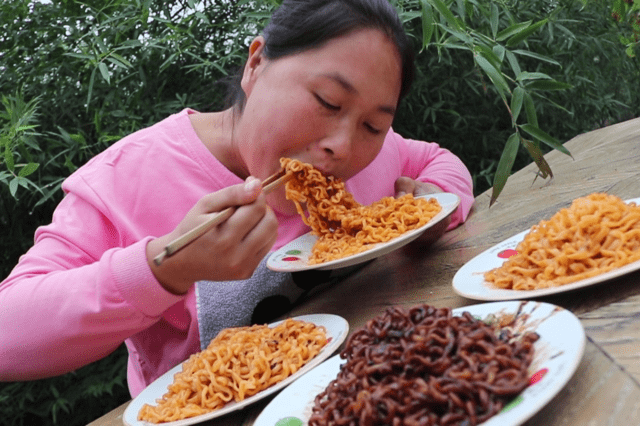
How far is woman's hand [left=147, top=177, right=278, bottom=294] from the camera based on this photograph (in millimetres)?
1379

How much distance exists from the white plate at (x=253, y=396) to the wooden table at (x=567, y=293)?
0.04 metres

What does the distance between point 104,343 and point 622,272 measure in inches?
48.7

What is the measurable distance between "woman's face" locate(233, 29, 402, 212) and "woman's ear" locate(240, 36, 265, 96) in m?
0.09

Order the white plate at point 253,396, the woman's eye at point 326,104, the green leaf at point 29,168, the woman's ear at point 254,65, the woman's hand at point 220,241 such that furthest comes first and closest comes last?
the green leaf at point 29,168, the woman's ear at point 254,65, the woman's eye at point 326,104, the woman's hand at point 220,241, the white plate at point 253,396

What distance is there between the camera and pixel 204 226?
3.99 ft

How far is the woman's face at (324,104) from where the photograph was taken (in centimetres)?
173

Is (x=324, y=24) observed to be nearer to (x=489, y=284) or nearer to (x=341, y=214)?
(x=341, y=214)

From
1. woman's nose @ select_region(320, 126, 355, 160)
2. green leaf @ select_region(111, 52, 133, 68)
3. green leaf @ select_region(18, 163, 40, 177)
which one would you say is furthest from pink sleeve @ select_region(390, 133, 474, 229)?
green leaf @ select_region(18, 163, 40, 177)

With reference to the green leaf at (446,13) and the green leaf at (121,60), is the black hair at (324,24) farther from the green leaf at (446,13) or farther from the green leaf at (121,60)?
the green leaf at (121,60)

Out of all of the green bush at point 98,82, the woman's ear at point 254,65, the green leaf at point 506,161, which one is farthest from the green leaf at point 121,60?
the green leaf at point 506,161

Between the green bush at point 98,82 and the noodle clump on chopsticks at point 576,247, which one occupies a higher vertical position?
the green bush at point 98,82

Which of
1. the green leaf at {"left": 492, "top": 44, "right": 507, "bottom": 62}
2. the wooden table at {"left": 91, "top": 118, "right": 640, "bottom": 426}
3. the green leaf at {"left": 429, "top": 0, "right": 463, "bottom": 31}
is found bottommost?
the wooden table at {"left": 91, "top": 118, "right": 640, "bottom": 426}

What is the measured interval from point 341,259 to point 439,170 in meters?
1.09

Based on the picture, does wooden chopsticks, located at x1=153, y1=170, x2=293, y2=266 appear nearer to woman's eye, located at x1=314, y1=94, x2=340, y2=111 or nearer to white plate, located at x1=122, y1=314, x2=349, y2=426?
woman's eye, located at x1=314, y1=94, x2=340, y2=111
